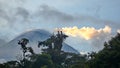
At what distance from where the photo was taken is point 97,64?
68250 mm

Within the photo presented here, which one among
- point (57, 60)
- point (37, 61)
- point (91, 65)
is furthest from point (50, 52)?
point (91, 65)

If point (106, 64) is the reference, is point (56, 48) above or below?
above

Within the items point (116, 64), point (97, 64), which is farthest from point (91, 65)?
point (116, 64)

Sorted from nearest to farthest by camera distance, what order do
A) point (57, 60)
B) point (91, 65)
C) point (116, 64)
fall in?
point (116, 64)
point (91, 65)
point (57, 60)

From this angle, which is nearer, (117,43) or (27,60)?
(117,43)

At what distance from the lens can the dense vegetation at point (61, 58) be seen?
66.6m

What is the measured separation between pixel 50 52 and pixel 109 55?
4664 cm

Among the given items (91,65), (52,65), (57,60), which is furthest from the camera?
(57,60)

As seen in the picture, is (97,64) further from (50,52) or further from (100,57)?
(50,52)

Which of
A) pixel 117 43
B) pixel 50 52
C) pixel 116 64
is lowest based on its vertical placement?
pixel 116 64

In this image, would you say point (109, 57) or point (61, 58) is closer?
point (109, 57)

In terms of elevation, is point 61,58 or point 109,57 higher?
point 61,58

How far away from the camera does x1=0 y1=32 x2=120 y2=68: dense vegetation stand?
66.6 meters

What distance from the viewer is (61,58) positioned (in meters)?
110
